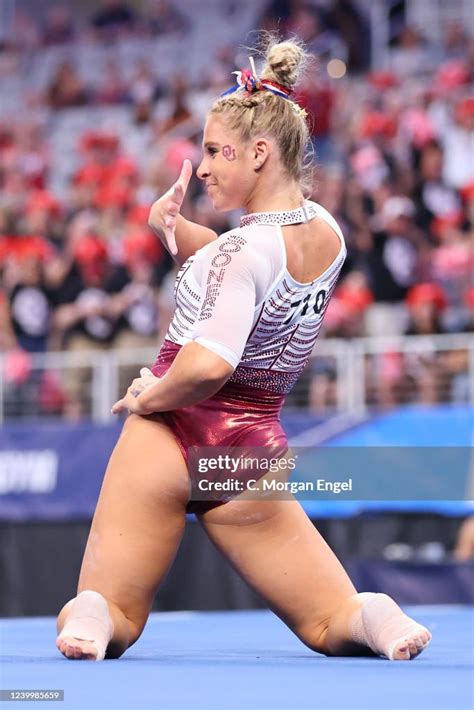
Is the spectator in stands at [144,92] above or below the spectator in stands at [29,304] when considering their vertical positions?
above

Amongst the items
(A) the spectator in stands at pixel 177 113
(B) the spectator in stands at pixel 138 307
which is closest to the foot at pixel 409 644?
(B) the spectator in stands at pixel 138 307

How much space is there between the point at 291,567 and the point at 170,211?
1.09 metres

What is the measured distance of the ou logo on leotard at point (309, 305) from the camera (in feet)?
11.6

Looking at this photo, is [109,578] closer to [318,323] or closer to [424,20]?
[318,323]

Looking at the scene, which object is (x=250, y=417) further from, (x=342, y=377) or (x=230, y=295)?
(x=342, y=377)

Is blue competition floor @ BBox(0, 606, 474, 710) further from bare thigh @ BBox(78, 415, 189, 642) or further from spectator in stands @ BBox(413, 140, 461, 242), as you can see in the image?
spectator in stands @ BBox(413, 140, 461, 242)

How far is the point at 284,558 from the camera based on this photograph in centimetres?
355

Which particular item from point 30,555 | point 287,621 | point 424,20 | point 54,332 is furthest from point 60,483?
point 424,20

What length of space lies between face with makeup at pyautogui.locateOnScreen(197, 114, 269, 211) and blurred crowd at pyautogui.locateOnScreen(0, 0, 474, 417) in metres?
4.53

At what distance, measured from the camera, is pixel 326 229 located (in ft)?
11.8

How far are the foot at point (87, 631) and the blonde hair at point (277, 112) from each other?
1.28m

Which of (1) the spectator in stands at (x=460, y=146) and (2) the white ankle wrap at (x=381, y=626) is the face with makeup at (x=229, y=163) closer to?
(2) the white ankle wrap at (x=381, y=626)

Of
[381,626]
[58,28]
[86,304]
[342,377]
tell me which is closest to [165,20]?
[58,28]

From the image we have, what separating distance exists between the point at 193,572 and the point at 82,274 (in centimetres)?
310
